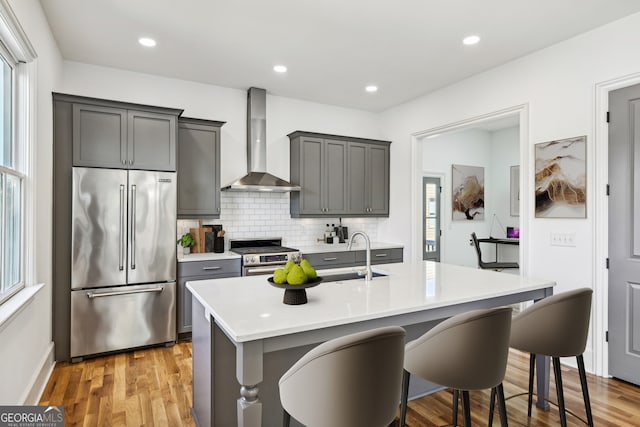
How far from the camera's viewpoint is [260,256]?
414 centimetres

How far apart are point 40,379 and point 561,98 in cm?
484

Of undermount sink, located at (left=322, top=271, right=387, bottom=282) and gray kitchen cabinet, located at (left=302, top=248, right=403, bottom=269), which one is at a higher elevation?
undermount sink, located at (left=322, top=271, right=387, bottom=282)

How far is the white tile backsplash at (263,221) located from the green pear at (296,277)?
2.91m

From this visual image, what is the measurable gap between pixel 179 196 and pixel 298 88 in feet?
6.43

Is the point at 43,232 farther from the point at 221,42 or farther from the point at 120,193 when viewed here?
the point at 221,42

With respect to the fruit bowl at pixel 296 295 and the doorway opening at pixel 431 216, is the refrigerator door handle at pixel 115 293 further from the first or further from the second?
the doorway opening at pixel 431 216

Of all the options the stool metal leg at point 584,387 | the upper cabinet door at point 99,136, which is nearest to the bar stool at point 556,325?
the stool metal leg at point 584,387

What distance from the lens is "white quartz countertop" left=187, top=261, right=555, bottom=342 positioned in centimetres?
160

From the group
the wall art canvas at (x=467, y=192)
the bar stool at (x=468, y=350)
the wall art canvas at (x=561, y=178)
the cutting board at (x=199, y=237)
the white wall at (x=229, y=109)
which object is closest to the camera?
the bar stool at (x=468, y=350)

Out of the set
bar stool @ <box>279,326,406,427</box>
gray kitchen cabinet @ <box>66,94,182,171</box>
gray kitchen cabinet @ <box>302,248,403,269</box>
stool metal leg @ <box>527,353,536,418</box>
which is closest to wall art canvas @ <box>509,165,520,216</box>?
gray kitchen cabinet @ <box>302,248,403,269</box>

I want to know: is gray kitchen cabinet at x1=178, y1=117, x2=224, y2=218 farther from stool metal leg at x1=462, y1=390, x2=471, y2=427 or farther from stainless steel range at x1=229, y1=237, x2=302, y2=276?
stool metal leg at x1=462, y1=390, x2=471, y2=427

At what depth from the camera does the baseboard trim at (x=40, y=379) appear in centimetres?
246

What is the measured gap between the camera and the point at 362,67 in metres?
3.99

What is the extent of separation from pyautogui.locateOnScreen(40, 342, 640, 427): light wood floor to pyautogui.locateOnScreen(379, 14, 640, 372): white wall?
1.83ft
